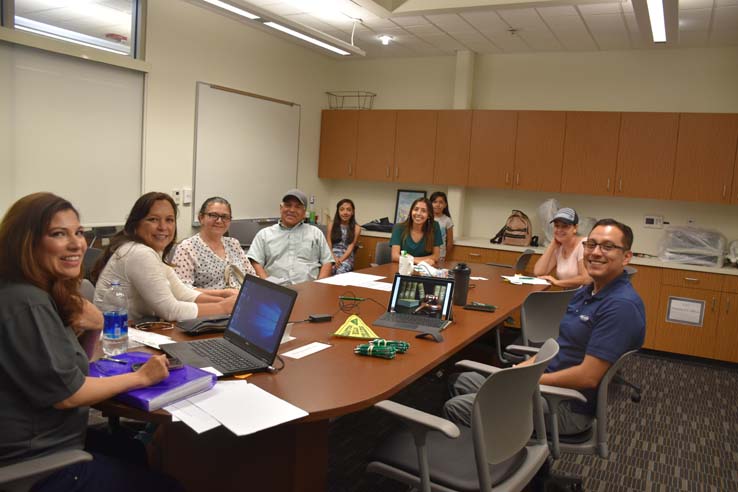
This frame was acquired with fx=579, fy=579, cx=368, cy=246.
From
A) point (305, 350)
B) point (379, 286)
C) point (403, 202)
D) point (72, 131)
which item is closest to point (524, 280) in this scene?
point (379, 286)

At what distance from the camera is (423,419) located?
1.67 metres

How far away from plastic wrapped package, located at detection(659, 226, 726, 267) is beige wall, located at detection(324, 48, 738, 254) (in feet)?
1.02

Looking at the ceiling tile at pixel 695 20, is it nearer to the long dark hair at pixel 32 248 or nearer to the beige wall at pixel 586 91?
the beige wall at pixel 586 91

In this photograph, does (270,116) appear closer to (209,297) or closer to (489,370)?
(209,297)

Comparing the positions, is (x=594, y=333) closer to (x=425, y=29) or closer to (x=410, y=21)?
(x=410, y=21)

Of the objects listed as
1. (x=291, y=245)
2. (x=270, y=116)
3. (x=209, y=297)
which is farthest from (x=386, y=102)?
(x=209, y=297)

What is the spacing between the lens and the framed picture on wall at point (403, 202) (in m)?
6.93

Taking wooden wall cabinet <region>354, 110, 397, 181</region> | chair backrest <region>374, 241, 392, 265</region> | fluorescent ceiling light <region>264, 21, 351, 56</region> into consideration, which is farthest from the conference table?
wooden wall cabinet <region>354, 110, 397, 181</region>

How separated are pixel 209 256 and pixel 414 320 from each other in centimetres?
138

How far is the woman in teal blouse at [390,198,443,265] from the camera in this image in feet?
16.0

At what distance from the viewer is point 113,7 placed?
177 inches

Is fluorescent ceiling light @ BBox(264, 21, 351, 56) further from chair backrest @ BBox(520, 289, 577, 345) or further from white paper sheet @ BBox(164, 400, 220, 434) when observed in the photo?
white paper sheet @ BBox(164, 400, 220, 434)

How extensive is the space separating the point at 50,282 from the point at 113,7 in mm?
3696

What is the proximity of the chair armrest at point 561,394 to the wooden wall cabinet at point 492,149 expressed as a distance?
13.6ft
